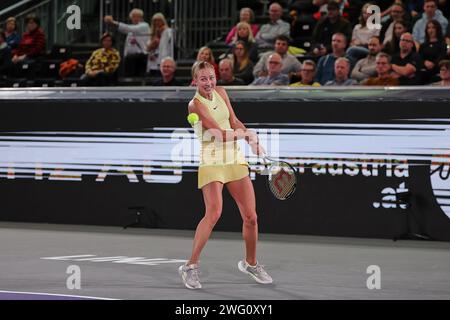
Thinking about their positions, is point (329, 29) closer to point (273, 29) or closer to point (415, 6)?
point (273, 29)

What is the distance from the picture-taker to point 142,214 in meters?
13.0

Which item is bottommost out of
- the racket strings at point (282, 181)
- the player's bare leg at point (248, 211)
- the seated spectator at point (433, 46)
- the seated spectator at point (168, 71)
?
the player's bare leg at point (248, 211)

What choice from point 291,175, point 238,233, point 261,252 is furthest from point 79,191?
point 291,175

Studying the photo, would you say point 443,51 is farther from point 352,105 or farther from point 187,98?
point 187,98

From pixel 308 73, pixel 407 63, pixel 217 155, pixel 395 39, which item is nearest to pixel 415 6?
pixel 395 39

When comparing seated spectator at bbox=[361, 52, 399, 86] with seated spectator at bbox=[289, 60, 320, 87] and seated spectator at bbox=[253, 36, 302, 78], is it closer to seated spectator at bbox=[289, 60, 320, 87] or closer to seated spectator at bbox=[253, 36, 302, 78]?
seated spectator at bbox=[289, 60, 320, 87]

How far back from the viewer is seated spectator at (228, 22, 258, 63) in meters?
15.1

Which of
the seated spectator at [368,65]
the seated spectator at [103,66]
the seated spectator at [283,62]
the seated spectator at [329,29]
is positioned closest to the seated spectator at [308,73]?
the seated spectator at [368,65]

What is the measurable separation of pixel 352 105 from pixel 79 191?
3.81m

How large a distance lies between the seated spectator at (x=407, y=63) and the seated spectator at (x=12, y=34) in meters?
7.73

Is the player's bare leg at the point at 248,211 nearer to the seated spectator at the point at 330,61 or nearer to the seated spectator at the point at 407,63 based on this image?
the seated spectator at the point at 407,63

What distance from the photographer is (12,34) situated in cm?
1833

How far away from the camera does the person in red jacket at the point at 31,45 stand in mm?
17578

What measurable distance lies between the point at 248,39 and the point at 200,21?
9.03 feet
